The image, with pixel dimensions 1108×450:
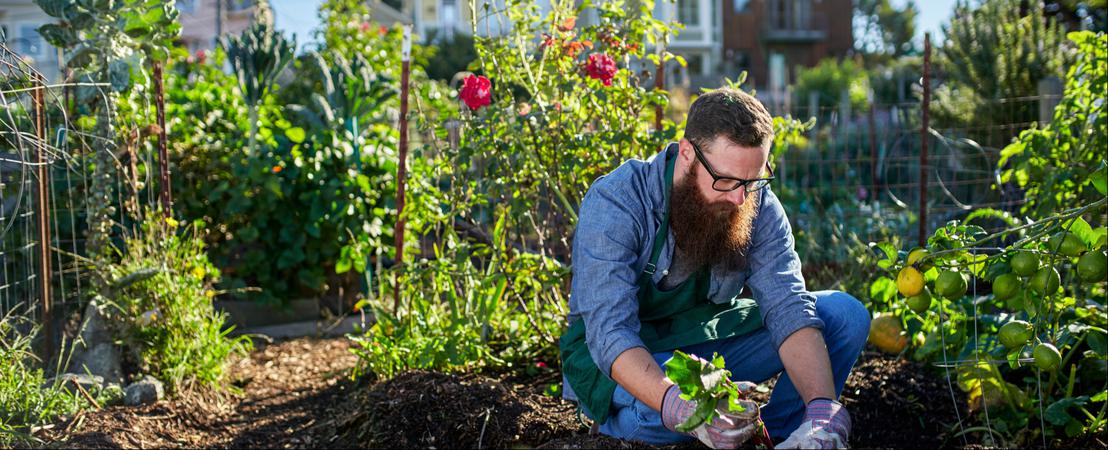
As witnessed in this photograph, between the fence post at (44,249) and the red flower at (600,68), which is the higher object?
the red flower at (600,68)

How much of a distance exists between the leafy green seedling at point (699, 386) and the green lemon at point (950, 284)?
23.2 inches

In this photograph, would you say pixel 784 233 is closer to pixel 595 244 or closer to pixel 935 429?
pixel 595 244

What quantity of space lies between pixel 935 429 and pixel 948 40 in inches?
315

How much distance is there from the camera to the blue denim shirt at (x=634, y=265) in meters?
2.28

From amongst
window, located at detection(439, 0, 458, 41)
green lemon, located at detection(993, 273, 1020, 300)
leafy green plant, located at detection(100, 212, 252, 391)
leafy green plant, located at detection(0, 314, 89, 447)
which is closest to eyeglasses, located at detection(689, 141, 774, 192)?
green lemon, located at detection(993, 273, 1020, 300)

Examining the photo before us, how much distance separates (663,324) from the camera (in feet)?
8.59

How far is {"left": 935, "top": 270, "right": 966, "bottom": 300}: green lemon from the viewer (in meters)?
2.18

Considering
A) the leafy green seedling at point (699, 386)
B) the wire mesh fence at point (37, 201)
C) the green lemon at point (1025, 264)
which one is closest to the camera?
the leafy green seedling at point (699, 386)

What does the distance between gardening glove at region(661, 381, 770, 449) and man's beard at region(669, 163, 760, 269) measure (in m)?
0.50

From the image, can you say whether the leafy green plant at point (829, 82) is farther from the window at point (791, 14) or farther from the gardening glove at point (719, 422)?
the gardening glove at point (719, 422)

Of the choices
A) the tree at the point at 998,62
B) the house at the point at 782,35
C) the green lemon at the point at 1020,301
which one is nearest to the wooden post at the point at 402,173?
the green lemon at the point at 1020,301

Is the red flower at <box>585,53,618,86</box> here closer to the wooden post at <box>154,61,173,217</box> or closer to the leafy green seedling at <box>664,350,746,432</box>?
the leafy green seedling at <box>664,350,746,432</box>

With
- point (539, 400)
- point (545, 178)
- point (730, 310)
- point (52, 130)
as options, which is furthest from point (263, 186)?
point (730, 310)

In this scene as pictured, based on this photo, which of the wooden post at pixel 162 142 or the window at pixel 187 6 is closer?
the wooden post at pixel 162 142
